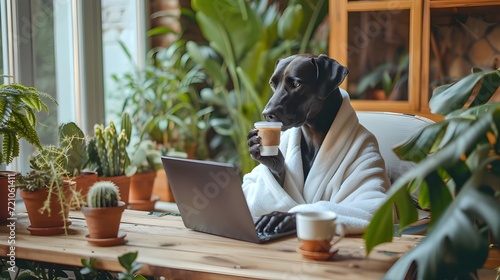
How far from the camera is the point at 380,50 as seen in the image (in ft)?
11.8

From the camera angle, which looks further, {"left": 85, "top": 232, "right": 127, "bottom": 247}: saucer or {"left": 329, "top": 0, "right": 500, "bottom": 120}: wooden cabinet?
{"left": 329, "top": 0, "right": 500, "bottom": 120}: wooden cabinet

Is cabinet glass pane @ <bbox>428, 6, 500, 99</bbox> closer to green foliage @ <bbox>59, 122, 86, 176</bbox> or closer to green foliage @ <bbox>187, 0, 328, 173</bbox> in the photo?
green foliage @ <bbox>187, 0, 328, 173</bbox>

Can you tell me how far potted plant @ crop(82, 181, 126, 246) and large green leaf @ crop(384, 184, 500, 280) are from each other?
861mm

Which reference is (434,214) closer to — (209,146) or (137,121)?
(137,121)

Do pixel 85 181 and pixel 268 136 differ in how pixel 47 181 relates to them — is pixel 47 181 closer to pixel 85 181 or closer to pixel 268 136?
pixel 85 181

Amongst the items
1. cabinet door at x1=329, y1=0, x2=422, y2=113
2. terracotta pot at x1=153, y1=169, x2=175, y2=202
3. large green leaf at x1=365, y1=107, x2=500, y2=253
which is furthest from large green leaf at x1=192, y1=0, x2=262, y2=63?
large green leaf at x1=365, y1=107, x2=500, y2=253

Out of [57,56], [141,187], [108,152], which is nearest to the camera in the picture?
[108,152]

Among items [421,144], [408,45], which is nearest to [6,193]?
[421,144]

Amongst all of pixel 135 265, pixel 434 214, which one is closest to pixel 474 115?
pixel 434 214

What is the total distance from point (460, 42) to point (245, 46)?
1201mm

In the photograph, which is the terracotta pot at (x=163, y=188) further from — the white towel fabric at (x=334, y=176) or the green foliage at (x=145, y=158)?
the white towel fabric at (x=334, y=176)

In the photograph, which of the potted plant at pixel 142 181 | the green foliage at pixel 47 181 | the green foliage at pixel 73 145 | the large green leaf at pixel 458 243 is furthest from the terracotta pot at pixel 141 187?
the large green leaf at pixel 458 243

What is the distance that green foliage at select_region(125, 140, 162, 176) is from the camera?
304 centimetres

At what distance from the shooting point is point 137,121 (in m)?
3.70
